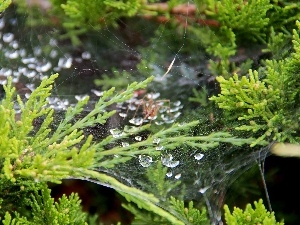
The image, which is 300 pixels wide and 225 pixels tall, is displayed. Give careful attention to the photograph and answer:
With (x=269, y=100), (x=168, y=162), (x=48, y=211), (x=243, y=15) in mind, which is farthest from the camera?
(x=243, y=15)

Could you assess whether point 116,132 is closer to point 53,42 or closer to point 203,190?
point 203,190

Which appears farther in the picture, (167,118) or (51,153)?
(167,118)

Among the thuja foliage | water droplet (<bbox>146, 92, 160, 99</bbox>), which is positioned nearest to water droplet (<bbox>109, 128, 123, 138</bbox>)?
the thuja foliage

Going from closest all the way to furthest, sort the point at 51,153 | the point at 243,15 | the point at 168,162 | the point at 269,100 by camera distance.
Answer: the point at 51,153
the point at 269,100
the point at 168,162
the point at 243,15

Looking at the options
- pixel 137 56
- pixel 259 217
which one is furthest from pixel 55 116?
pixel 259 217

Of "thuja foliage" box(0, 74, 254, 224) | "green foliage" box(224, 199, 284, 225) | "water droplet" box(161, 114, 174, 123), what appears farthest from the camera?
"water droplet" box(161, 114, 174, 123)

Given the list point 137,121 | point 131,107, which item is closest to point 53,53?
point 131,107

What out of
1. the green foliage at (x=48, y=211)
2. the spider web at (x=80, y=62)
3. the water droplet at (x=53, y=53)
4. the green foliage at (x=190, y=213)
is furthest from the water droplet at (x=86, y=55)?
the green foliage at (x=190, y=213)

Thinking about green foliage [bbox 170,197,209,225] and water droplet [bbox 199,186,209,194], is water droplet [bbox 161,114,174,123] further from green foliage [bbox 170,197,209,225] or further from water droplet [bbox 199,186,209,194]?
green foliage [bbox 170,197,209,225]

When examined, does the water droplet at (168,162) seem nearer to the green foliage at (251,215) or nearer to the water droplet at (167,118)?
the water droplet at (167,118)

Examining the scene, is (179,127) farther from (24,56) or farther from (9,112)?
(24,56)
